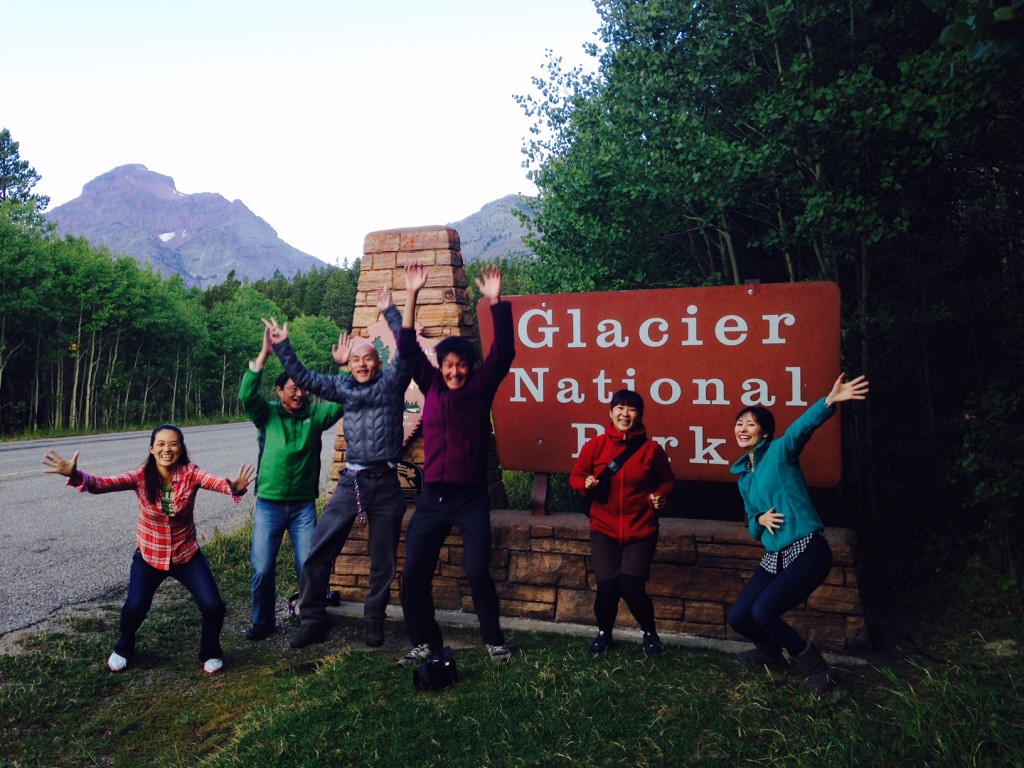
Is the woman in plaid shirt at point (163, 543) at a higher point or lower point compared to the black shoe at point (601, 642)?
higher

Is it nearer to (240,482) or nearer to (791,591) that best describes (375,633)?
(240,482)

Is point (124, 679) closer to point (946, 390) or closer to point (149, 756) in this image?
point (149, 756)

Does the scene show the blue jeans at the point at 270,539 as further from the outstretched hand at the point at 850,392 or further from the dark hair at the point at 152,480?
the outstretched hand at the point at 850,392

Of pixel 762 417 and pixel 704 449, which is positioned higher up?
pixel 762 417

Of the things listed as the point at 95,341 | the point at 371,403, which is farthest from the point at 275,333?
the point at 95,341

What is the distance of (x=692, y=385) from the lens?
15.3ft

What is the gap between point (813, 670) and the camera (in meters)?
3.45

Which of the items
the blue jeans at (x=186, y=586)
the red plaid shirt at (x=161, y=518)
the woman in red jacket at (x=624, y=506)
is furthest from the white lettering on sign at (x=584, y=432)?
the blue jeans at (x=186, y=586)

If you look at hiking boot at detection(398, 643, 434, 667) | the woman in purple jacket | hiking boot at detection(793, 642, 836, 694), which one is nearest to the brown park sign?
the woman in purple jacket

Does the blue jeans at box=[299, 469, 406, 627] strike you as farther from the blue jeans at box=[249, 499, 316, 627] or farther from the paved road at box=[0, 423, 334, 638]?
the paved road at box=[0, 423, 334, 638]

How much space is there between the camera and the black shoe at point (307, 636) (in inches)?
175

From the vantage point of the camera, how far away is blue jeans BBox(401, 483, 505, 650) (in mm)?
3980

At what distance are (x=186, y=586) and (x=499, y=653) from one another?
176cm

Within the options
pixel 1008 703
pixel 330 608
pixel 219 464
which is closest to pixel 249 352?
pixel 219 464
